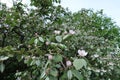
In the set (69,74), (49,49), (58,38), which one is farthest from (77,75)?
(49,49)

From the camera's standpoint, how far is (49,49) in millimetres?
2783

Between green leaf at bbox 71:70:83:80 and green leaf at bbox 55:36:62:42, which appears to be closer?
green leaf at bbox 71:70:83:80

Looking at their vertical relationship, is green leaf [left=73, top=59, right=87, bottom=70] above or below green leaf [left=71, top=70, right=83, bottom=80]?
above

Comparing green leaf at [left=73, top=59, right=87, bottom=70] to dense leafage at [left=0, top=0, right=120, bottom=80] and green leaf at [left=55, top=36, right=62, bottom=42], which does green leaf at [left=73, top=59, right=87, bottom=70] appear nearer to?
dense leafage at [left=0, top=0, right=120, bottom=80]

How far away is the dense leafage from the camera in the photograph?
2.44 m

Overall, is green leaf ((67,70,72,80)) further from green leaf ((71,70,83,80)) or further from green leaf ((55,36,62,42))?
green leaf ((55,36,62,42))

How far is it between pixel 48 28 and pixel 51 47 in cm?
190

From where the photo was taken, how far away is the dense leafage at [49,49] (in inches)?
96.2

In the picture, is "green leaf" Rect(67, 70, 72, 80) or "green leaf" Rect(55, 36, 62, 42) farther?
"green leaf" Rect(55, 36, 62, 42)

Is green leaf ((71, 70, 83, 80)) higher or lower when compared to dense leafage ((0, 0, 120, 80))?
lower

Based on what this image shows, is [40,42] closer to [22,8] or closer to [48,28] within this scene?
[48,28]

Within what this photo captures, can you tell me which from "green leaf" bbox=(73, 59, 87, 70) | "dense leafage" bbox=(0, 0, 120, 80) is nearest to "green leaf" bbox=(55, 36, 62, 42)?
"dense leafage" bbox=(0, 0, 120, 80)

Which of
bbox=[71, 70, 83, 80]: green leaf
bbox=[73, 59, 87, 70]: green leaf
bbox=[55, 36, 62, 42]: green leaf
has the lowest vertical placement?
bbox=[71, 70, 83, 80]: green leaf

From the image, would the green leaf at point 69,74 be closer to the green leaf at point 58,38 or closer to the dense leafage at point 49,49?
the dense leafage at point 49,49
